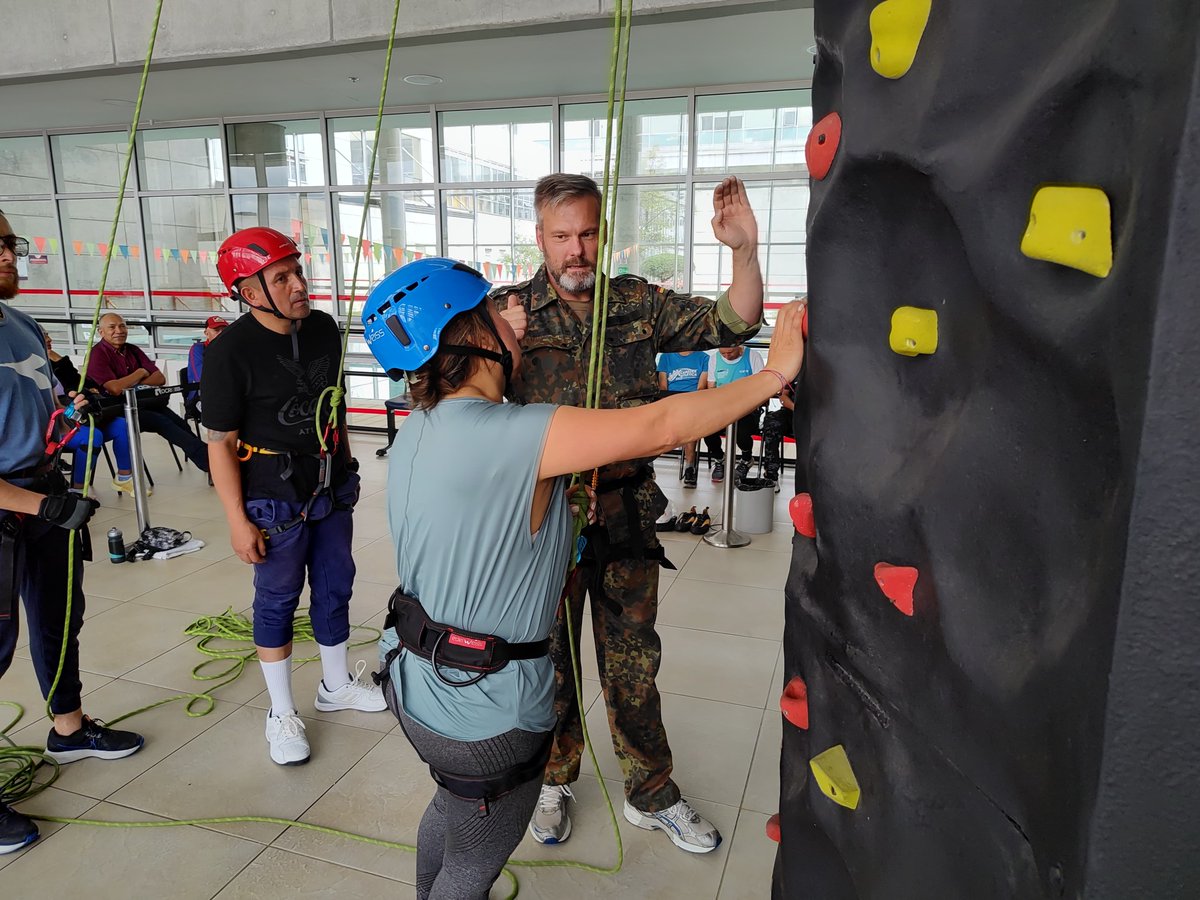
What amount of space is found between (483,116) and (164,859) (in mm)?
7412

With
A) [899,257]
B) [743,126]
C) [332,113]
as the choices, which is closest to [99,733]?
[899,257]

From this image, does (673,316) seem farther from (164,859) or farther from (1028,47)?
(164,859)

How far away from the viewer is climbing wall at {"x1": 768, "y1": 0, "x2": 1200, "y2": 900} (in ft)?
1.37

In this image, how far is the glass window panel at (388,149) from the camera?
828 centimetres

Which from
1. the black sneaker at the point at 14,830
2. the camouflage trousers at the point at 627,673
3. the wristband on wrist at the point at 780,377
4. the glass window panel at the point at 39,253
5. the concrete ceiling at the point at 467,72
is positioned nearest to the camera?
the wristband on wrist at the point at 780,377

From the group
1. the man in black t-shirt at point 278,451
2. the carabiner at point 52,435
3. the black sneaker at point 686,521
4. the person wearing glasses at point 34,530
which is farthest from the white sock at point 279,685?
the black sneaker at point 686,521

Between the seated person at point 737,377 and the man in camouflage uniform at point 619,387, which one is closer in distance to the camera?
the man in camouflage uniform at point 619,387

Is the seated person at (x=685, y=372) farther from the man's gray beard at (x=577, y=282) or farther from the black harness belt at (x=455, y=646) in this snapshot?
the black harness belt at (x=455, y=646)

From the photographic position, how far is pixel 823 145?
773 millimetres

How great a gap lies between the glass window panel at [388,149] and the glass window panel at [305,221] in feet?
1.60

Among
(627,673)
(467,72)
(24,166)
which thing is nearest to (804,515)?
(627,673)

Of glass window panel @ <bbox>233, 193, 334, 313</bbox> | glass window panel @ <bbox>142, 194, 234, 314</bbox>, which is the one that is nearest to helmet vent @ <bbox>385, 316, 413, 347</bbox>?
glass window panel @ <bbox>233, 193, 334, 313</bbox>

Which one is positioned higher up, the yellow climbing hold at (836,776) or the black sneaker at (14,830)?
the yellow climbing hold at (836,776)

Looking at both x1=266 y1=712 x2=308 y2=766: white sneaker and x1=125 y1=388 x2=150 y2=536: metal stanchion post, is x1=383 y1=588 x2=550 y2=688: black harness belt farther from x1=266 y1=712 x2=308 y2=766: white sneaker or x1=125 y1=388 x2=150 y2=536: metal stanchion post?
x1=125 y1=388 x2=150 y2=536: metal stanchion post
